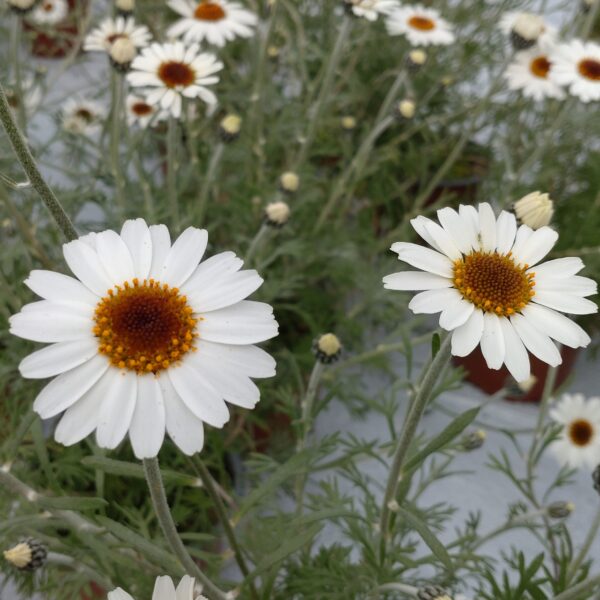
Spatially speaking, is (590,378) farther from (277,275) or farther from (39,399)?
(39,399)

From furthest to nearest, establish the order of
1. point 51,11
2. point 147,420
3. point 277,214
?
point 51,11 → point 277,214 → point 147,420

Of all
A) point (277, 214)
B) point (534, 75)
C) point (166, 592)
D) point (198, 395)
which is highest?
point (534, 75)

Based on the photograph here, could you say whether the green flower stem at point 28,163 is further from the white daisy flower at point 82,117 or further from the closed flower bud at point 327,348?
the white daisy flower at point 82,117

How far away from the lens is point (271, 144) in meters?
1.39

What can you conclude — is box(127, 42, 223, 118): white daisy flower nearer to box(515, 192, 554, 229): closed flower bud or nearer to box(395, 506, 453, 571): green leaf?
box(515, 192, 554, 229): closed flower bud

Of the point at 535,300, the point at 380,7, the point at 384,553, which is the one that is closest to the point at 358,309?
the point at 380,7

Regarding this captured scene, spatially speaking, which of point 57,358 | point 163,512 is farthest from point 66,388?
point 163,512

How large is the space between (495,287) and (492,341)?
40mm

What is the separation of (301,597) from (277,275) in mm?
638

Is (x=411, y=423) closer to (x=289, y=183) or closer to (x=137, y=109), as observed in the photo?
(x=289, y=183)

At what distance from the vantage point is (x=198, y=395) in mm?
428

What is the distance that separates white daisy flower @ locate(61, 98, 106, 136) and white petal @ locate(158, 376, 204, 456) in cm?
97

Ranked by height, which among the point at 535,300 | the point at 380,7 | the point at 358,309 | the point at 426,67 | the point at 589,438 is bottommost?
the point at 535,300

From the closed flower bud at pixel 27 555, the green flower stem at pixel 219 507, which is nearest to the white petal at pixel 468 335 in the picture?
the green flower stem at pixel 219 507
